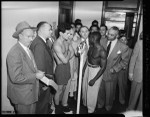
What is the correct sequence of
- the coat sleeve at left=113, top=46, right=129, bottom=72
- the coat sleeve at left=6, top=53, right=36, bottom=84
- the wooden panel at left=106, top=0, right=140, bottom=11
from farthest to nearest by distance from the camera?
the coat sleeve at left=113, top=46, right=129, bottom=72, the wooden panel at left=106, top=0, right=140, bottom=11, the coat sleeve at left=6, top=53, right=36, bottom=84

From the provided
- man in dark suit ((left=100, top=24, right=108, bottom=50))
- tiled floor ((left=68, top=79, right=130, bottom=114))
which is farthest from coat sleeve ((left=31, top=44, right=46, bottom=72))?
man in dark suit ((left=100, top=24, right=108, bottom=50))

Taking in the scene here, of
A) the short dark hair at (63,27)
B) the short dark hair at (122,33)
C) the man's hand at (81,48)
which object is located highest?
the short dark hair at (63,27)

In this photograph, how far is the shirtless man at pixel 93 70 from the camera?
7.61 feet

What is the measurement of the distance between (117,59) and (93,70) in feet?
1.13

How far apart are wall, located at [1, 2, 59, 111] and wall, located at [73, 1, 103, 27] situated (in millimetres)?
244

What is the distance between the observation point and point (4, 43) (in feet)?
6.86

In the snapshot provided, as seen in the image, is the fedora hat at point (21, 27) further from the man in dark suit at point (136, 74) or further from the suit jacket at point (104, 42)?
the man in dark suit at point (136, 74)

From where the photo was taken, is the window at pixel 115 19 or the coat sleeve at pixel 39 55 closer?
the coat sleeve at pixel 39 55

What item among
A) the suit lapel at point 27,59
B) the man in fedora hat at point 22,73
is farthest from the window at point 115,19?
the suit lapel at point 27,59

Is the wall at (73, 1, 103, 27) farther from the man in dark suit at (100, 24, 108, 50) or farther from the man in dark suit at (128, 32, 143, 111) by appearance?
the man in dark suit at (128, 32, 143, 111)

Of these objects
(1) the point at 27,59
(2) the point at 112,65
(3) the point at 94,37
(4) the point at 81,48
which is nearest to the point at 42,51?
(1) the point at 27,59

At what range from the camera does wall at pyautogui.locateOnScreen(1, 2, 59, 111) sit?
6.77ft

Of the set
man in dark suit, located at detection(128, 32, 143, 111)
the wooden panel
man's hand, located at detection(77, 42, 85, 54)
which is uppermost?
the wooden panel
